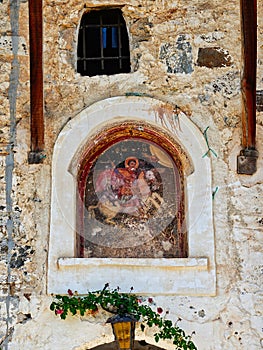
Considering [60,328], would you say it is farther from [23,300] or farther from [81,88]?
[81,88]

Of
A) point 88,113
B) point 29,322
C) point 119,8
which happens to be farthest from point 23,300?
point 119,8

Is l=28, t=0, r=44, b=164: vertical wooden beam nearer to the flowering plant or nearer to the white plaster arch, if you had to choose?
the white plaster arch

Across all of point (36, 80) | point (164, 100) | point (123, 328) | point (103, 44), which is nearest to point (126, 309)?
point (123, 328)

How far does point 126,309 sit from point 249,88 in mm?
2015

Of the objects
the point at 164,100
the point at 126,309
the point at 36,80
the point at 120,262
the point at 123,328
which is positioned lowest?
the point at 123,328

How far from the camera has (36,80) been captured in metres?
5.97

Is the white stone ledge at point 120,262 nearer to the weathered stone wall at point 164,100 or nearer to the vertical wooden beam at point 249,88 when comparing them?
the weathered stone wall at point 164,100

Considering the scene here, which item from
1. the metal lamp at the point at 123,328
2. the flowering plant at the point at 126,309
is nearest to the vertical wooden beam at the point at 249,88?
the flowering plant at the point at 126,309

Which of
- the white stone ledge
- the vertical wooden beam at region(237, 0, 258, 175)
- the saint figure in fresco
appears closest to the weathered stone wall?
the vertical wooden beam at region(237, 0, 258, 175)

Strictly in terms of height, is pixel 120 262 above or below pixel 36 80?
below

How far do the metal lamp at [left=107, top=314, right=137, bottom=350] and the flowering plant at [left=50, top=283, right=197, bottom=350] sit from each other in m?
0.06

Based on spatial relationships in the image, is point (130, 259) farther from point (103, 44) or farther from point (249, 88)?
point (103, 44)

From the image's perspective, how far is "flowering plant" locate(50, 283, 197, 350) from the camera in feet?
18.1

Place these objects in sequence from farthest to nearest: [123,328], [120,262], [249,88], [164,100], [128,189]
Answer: [128,189] < [164,100] < [249,88] < [120,262] < [123,328]
